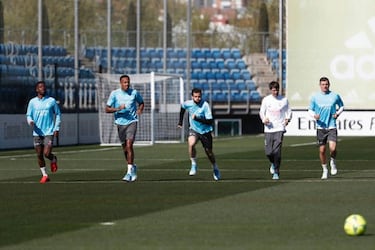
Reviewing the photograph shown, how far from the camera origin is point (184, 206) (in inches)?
778

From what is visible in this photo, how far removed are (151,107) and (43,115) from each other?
967 inches

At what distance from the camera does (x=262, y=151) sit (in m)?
41.8

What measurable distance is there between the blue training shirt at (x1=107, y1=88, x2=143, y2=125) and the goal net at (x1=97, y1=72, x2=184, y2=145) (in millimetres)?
23295

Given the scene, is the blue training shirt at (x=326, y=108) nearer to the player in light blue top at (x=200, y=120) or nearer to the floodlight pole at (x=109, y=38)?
the player in light blue top at (x=200, y=120)

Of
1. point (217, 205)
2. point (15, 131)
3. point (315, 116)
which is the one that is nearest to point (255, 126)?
point (15, 131)

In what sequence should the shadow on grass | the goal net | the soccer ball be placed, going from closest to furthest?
1. the soccer ball
2. the shadow on grass
3. the goal net

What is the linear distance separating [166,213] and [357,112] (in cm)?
3877

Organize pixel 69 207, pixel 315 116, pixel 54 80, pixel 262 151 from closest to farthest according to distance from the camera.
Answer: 1. pixel 69 207
2. pixel 315 116
3. pixel 262 151
4. pixel 54 80

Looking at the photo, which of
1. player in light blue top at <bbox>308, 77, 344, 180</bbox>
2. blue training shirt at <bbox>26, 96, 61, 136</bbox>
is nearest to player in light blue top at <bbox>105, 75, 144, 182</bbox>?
blue training shirt at <bbox>26, 96, 61, 136</bbox>

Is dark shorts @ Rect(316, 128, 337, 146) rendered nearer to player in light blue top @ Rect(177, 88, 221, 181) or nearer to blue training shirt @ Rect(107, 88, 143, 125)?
player in light blue top @ Rect(177, 88, 221, 181)

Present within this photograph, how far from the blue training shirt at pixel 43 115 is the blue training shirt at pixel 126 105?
1127mm

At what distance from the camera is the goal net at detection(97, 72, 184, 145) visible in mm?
50969

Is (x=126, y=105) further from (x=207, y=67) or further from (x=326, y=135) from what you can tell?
(x=207, y=67)

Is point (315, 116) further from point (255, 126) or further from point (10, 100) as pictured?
point (255, 126)
